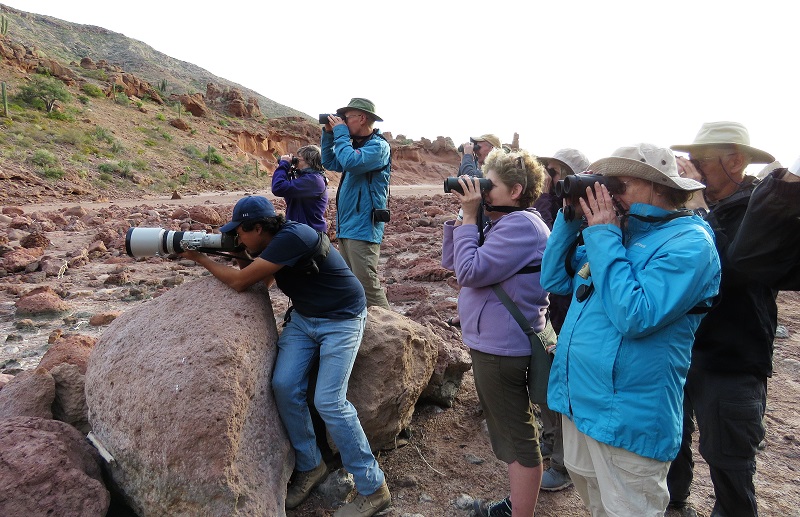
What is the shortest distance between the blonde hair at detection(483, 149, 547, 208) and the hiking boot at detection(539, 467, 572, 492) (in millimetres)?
1614

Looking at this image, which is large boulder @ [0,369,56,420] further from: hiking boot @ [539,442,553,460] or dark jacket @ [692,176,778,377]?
dark jacket @ [692,176,778,377]

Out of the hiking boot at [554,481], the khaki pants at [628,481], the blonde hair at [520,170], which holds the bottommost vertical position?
the hiking boot at [554,481]

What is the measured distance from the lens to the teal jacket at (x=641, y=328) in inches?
72.6

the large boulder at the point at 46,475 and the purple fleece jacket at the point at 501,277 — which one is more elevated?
the purple fleece jacket at the point at 501,277

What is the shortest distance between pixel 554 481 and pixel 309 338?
1.61m

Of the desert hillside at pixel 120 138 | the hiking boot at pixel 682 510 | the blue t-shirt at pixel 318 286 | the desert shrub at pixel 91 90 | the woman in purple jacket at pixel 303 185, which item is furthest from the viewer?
the desert shrub at pixel 91 90

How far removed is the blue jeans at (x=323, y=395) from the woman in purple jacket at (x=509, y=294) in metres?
0.66

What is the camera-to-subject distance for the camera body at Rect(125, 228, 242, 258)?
2.91 metres

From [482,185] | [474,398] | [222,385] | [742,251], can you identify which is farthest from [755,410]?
[222,385]

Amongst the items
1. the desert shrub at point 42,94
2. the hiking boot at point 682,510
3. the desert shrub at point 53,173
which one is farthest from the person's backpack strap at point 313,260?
the desert shrub at point 42,94

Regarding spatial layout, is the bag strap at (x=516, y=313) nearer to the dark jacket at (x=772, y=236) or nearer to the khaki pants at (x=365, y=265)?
A: the dark jacket at (x=772, y=236)

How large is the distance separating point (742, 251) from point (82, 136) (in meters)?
26.0

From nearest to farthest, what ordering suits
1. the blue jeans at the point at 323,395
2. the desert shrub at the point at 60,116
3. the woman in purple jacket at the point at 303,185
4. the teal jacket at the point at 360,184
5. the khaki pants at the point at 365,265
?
1. the blue jeans at the point at 323,395
2. the teal jacket at the point at 360,184
3. the khaki pants at the point at 365,265
4. the woman in purple jacket at the point at 303,185
5. the desert shrub at the point at 60,116

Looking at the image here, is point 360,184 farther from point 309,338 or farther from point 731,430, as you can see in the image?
point 731,430
